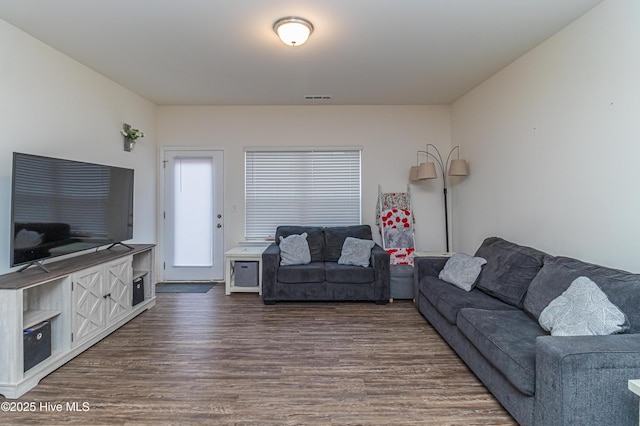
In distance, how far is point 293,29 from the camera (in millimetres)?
2539

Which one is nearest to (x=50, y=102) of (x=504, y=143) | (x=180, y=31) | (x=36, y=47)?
(x=36, y=47)

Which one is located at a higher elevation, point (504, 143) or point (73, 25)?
point (73, 25)

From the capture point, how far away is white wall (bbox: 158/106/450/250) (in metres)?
4.97

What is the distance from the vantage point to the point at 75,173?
9.37ft

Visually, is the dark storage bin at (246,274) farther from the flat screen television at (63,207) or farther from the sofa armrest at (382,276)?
the sofa armrest at (382,276)

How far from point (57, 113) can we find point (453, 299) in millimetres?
4090

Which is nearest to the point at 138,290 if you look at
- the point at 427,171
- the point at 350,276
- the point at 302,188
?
the point at 350,276

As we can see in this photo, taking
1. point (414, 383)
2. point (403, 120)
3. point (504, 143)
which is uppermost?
point (403, 120)

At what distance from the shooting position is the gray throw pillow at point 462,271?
10.2 feet

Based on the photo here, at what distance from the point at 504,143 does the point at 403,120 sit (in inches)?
67.5

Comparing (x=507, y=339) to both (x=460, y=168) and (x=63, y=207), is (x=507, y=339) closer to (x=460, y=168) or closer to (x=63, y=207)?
(x=460, y=168)

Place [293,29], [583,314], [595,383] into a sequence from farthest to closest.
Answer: [293,29] → [583,314] → [595,383]

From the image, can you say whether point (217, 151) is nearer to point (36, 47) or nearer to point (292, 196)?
point (292, 196)

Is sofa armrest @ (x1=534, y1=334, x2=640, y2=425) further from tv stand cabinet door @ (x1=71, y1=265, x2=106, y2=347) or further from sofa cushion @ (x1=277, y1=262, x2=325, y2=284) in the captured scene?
tv stand cabinet door @ (x1=71, y1=265, x2=106, y2=347)
